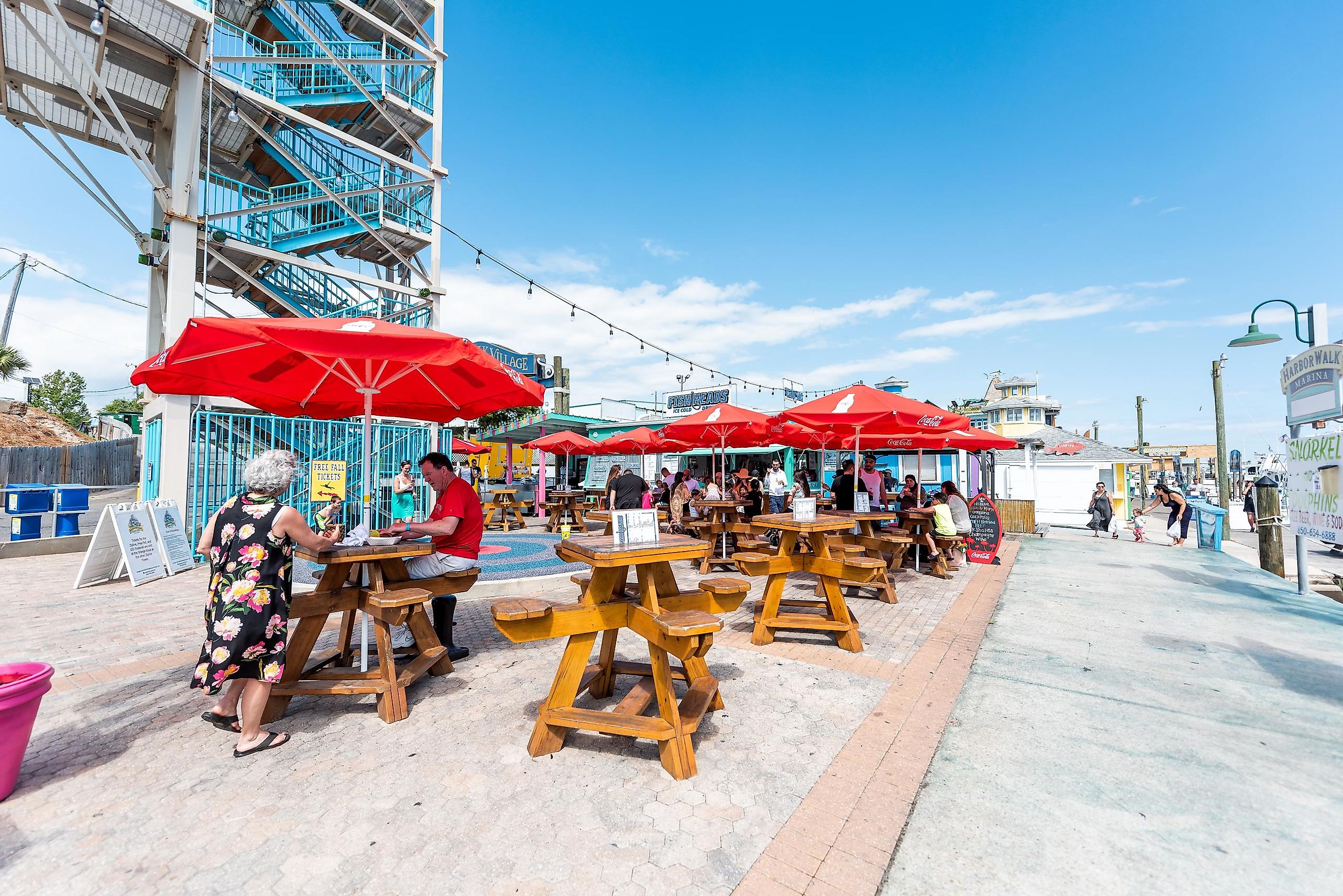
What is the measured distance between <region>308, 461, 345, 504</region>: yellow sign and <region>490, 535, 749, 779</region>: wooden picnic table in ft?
13.1

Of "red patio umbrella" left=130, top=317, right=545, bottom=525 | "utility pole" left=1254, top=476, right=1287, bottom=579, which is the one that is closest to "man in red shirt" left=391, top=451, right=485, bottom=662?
"red patio umbrella" left=130, top=317, right=545, bottom=525

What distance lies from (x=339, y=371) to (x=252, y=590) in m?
1.82

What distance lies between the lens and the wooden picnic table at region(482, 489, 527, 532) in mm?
14562

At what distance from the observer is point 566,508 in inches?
580

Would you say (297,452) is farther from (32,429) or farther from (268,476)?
(32,429)

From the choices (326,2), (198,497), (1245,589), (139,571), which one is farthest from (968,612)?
(326,2)

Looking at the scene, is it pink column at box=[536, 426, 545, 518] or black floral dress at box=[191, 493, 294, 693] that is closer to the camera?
black floral dress at box=[191, 493, 294, 693]

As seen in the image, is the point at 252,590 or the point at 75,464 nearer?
the point at 252,590

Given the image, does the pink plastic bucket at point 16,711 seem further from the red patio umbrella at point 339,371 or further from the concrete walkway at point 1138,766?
the concrete walkway at point 1138,766

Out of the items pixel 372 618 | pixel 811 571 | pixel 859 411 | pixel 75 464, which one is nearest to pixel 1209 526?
pixel 859 411

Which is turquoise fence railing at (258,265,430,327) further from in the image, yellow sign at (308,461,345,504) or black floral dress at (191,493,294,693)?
black floral dress at (191,493,294,693)

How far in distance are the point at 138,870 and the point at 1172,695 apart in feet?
17.4

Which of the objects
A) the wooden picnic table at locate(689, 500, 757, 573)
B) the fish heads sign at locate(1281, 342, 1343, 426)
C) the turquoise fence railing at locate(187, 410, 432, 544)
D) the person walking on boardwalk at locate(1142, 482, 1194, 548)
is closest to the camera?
the fish heads sign at locate(1281, 342, 1343, 426)

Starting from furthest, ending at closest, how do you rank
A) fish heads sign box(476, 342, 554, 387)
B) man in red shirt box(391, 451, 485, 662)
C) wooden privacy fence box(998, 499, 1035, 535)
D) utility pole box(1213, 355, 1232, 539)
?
utility pole box(1213, 355, 1232, 539), fish heads sign box(476, 342, 554, 387), wooden privacy fence box(998, 499, 1035, 535), man in red shirt box(391, 451, 485, 662)
